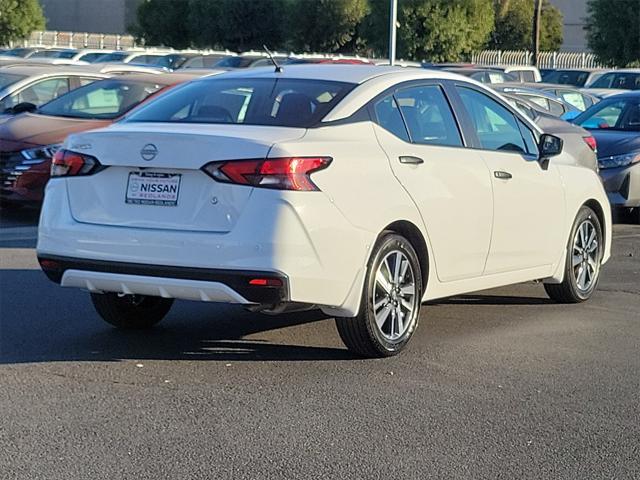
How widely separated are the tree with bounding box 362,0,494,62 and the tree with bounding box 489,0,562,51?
12077 millimetres

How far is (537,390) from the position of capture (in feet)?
20.4

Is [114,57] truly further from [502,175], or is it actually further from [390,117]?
[390,117]

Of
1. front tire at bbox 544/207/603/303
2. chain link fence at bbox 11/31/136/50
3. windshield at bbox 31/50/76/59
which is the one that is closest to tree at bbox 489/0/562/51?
chain link fence at bbox 11/31/136/50

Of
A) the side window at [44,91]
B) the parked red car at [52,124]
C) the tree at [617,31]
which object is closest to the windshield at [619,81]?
the tree at [617,31]

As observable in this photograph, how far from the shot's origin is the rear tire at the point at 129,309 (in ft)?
24.2

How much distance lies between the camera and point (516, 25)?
60.5 metres

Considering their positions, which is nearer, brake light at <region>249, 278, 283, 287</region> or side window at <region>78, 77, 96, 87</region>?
brake light at <region>249, 278, 283, 287</region>

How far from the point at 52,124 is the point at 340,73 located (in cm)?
691

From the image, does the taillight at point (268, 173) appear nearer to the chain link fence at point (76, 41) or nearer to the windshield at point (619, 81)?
the windshield at point (619, 81)

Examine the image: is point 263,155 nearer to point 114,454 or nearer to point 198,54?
point 114,454

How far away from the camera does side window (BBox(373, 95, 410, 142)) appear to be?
22.9ft

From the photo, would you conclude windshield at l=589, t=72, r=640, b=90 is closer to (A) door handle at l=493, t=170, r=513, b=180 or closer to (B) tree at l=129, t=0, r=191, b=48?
(A) door handle at l=493, t=170, r=513, b=180

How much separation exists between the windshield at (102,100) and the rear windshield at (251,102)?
6.86 m

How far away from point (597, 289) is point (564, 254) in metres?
1.15
